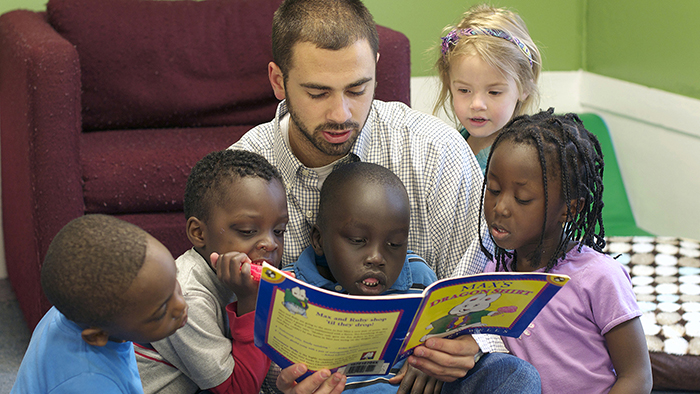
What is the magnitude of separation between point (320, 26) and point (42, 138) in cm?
96

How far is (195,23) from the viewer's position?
2510 mm

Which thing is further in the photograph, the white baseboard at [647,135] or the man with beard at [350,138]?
the white baseboard at [647,135]

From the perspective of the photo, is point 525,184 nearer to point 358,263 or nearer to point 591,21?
point 358,263

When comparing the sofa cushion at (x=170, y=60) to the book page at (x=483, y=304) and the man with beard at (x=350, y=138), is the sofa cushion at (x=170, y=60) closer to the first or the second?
the man with beard at (x=350, y=138)

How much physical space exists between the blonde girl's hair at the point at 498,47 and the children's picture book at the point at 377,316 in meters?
0.94

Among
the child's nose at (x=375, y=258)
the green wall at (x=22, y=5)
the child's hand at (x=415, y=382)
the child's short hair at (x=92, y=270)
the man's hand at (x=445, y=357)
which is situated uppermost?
the green wall at (x=22, y=5)

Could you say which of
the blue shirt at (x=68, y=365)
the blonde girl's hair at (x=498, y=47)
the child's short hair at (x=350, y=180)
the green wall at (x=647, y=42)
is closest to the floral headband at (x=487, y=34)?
the blonde girl's hair at (x=498, y=47)

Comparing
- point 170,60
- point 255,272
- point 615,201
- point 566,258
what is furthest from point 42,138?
point 615,201

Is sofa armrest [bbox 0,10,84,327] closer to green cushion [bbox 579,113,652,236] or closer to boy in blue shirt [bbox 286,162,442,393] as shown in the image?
boy in blue shirt [bbox 286,162,442,393]

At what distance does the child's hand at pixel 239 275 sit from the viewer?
111cm

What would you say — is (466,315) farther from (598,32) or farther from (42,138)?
(598,32)

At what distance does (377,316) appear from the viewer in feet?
3.19

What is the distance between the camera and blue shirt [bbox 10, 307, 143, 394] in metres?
0.91

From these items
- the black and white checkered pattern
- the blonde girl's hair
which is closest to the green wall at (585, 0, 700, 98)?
the black and white checkered pattern
